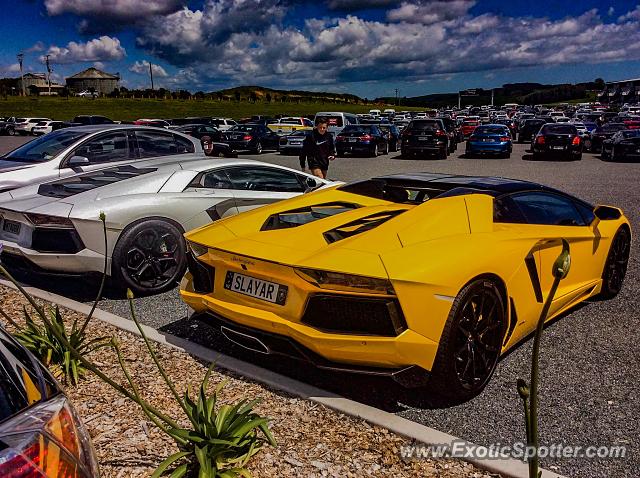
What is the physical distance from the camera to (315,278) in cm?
309

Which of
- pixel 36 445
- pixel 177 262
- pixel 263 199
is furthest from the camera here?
pixel 263 199

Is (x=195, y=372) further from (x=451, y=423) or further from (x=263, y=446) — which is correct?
(x=451, y=423)

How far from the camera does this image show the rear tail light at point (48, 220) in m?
4.95

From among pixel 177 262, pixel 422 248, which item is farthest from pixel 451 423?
pixel 177 262

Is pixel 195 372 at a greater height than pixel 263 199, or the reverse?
pixel 263 199

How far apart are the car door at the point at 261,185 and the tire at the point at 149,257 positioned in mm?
831

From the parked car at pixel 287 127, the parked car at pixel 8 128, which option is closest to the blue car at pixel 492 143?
the parked car at pixel 287 127

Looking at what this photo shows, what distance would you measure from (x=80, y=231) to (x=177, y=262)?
3.13ft

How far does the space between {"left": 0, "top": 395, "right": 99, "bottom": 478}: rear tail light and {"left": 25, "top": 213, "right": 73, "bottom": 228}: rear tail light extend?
3.83 meters

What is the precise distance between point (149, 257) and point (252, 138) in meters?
20.6

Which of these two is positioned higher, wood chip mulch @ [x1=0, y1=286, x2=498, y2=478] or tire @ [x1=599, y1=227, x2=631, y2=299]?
tire @ [x1=599, y1=227, x2=631, y2=299]

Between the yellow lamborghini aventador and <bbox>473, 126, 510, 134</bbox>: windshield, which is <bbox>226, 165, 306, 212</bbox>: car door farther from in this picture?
<bbox>473, 126, 510, 134</bbox>: windshield

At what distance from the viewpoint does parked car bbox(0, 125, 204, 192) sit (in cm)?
771

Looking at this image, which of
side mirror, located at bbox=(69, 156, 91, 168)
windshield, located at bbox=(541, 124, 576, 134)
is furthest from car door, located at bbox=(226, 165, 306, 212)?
windshield, located at bbox=(541, 124, 576, 134)
